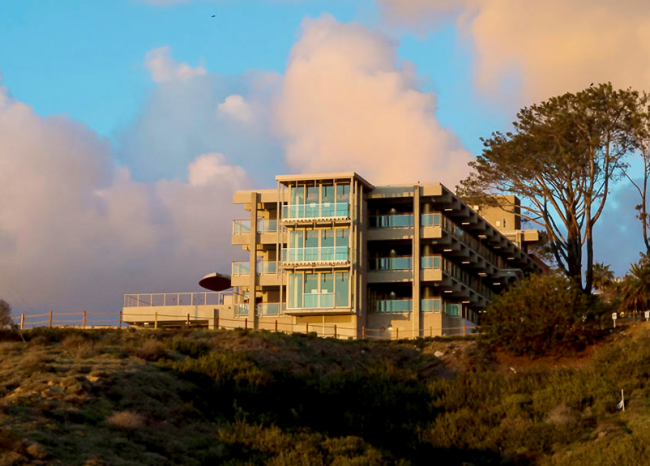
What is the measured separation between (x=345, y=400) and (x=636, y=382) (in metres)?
11.9

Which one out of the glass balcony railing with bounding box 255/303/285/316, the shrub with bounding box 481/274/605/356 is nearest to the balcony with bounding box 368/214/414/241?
the glass balcony railing with bounding box 255/303/285/316

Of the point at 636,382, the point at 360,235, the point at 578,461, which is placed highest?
the point at 360,235

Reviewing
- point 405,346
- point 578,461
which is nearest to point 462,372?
point 405,346

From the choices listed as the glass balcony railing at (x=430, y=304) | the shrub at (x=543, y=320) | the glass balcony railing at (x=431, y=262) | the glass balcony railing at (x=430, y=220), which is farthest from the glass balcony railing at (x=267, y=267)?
the shrub at (x=543, y=320)

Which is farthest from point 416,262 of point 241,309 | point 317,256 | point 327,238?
point 241,309

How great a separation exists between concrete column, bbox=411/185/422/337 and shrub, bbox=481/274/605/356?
1259cm

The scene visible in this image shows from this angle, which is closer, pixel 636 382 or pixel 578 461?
pixel 578 461

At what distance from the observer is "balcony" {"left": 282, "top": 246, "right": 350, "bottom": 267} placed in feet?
212

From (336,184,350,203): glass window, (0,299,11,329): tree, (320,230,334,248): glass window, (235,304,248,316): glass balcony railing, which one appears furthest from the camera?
(235,304,248,316): glass balcony railing

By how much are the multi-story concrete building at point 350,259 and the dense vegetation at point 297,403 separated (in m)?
15.0

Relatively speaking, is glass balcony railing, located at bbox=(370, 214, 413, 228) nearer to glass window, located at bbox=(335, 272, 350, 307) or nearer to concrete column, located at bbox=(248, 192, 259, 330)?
glass window, located at bbox=(335, 272, 350, 307)

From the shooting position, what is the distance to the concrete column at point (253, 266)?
221ft

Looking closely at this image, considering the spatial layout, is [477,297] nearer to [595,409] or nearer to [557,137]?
[557,137]

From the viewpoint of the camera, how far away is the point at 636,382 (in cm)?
4134
